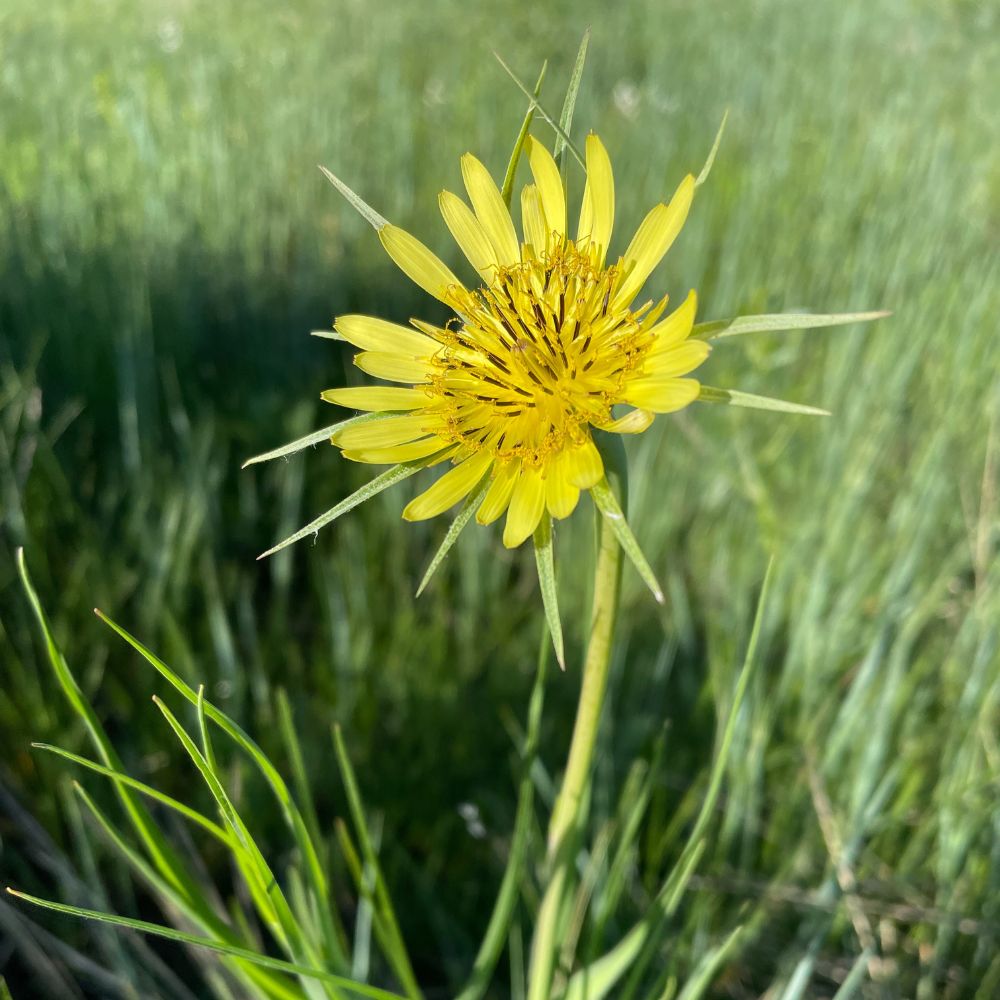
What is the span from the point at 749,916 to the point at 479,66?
129 inches

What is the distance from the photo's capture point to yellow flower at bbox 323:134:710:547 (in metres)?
0.59

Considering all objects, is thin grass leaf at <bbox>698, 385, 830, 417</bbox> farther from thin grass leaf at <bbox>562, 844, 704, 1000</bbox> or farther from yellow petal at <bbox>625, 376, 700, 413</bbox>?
thin grass leaf at <bbox>562, 844, 704, 1000</bbox>

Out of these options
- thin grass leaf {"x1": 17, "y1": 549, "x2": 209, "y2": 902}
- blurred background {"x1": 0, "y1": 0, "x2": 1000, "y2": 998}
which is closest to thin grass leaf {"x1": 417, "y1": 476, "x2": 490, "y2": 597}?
thin grass leaf {"x1": 17, "y1": 549, "x2": 209, "y2": 902}

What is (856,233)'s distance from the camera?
2285mm

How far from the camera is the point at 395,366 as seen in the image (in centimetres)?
68

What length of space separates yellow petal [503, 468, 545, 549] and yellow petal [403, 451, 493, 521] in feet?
0.11

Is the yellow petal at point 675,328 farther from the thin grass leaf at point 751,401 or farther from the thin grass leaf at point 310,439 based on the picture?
the thin grass leaf at point 310,439

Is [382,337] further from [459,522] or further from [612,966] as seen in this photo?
[612,966]

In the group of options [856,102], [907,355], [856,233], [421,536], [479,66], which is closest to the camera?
[907,355]

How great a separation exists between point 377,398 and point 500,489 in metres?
0.11

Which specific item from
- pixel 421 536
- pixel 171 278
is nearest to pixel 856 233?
pixel 421 536

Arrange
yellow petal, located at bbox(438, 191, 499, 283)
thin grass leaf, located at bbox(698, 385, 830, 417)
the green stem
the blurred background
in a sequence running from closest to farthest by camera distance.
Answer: thin grass leaf, located at bbox(698, 385, 830, 417), the green stem, yellow petal, located at bbox(438, 191, 499, 283), the blurred background

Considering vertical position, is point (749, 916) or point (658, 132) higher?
point (658, 132)

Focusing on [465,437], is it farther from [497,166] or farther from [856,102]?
[856,102]
